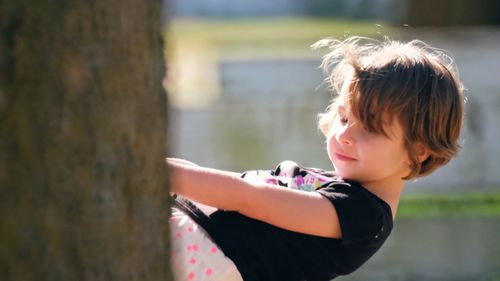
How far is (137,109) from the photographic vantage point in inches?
71.9

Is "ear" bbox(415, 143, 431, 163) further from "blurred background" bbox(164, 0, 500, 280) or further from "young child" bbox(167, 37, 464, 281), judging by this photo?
"blurred background" bbox(164, 0, 500, 280)

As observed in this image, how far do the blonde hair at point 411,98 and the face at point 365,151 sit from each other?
0.06 ft

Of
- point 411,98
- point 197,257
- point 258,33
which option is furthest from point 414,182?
point 258,33

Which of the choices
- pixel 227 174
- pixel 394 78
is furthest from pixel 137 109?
pixel 394 78

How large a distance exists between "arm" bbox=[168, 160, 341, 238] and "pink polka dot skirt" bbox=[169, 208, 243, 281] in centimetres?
13

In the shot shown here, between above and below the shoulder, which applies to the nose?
above

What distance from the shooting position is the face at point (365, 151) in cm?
260

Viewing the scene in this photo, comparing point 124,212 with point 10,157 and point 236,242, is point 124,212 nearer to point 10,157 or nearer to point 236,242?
point 10,157

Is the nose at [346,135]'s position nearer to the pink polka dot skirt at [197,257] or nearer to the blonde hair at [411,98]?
the blonde hair at [411,98]

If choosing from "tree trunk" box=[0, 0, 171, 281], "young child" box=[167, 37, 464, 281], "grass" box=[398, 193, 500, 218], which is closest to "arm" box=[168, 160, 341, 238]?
"young child" box=[167, 37, 464, 281]

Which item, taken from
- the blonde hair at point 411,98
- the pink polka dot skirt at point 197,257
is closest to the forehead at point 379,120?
the blonde hair at point 411,98

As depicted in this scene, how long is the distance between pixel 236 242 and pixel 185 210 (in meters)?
0.14

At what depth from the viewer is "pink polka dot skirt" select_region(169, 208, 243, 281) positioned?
2508 mm

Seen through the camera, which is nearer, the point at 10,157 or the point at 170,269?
the point at 10,157
